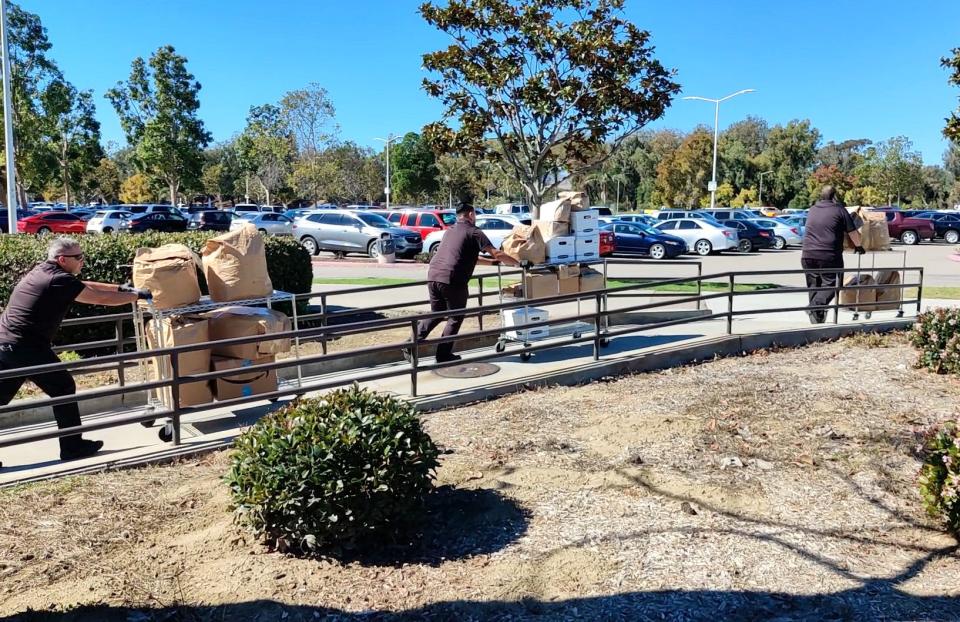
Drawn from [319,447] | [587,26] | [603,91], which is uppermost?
[587,26]

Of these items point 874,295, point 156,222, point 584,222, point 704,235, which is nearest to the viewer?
point 584,222

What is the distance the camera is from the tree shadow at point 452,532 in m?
4.08

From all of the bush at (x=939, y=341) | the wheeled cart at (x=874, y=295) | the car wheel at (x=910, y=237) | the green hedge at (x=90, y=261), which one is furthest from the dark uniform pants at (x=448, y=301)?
the car wheel at (x=910, y=237)

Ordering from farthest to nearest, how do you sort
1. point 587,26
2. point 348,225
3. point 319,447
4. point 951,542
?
point 348,225 → point 587,26 → point 951,542 → point 319,447

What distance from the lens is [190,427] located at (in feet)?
21.3

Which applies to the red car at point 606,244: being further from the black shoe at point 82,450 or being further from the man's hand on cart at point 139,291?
the black shoe at point 82,450

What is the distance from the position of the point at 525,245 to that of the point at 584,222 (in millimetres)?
918

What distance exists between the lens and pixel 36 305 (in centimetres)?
568

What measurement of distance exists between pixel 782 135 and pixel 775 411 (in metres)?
67.9

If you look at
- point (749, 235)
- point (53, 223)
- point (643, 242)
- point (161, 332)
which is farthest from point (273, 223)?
point (161, 332)

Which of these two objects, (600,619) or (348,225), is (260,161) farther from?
(600,619)

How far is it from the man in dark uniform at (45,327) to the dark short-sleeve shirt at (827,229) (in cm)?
912

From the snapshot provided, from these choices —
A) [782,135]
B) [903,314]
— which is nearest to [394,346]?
[903,314]

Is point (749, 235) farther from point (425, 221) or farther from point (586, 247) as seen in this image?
point (586, 247)
